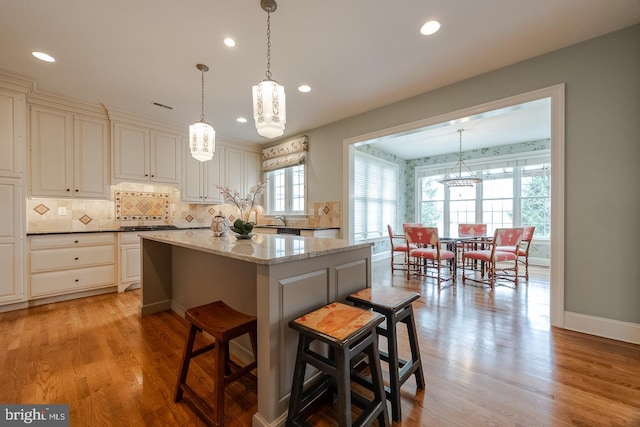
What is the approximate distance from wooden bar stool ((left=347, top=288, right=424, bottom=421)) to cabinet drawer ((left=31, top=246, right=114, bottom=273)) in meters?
3.73

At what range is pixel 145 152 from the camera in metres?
4.02

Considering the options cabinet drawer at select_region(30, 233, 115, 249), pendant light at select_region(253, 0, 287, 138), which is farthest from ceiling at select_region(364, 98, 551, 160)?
cabinet drawer at select_region(30, 233, 115, 249)

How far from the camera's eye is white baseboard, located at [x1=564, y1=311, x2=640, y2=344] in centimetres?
208

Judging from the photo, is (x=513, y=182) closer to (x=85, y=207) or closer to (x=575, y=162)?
(x=575, y=162)

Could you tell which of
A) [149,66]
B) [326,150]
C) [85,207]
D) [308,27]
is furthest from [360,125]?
[85,207]

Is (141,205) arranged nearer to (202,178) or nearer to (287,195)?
(202,178)

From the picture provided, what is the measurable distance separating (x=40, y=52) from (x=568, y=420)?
190 inches

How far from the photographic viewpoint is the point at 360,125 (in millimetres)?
3906

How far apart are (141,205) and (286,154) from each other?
2.68m

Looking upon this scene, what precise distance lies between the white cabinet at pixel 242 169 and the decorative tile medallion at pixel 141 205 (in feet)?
3.90

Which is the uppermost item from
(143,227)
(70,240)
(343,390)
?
(143,227)

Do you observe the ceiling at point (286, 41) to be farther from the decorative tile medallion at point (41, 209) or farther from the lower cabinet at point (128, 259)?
the lower cabinet at point (128, 259)

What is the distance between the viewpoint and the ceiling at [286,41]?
1882 mm

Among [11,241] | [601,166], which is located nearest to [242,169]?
[11,241]
